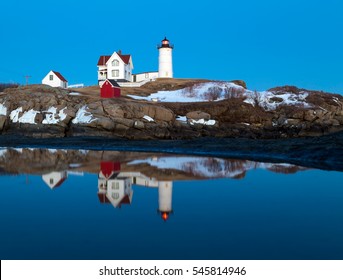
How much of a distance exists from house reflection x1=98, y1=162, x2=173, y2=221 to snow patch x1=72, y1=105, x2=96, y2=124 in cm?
2615

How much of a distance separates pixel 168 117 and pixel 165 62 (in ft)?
117

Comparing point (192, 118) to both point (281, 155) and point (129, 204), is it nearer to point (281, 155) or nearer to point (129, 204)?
point (281, 155)

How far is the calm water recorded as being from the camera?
616cm

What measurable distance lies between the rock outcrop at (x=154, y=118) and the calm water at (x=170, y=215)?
26215 mm

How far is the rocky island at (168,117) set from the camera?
138 ft

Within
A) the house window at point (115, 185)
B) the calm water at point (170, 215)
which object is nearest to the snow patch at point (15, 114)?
the calm water at point (170, 215)

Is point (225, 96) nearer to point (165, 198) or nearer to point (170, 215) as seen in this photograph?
point (165, 198)

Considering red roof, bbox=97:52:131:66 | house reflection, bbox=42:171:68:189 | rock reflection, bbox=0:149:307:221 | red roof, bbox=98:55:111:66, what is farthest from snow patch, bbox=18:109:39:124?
house reflection, bbox=42:171:68:189

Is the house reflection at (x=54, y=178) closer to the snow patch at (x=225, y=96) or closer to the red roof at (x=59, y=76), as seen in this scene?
the snow patch at (x=225, y=96)

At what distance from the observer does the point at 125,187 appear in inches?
486

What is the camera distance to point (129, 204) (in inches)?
385

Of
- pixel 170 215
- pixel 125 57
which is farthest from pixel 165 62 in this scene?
pixel 170 215

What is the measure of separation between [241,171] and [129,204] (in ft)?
25.6
